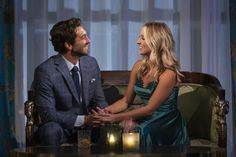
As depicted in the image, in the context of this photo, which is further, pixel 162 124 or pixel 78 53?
pixel 78 53

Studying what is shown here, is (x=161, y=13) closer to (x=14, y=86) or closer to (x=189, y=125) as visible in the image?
(x=189, y=125)

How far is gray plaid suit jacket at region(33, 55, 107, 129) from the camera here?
3127 mm

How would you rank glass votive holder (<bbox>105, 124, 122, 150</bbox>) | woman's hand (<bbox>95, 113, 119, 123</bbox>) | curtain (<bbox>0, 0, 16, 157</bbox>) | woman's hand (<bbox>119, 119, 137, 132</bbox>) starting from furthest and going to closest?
1. curtain (<bbox>0, 0, 16, 157</bbox>)
2. woman's hand (<bbox>95, 113, 119, 123</bbox>)
3. woman's hand (<bbox>119, 119, 137, 132</bbox>)
4. glass votive holder (<bbox>105, 124, 122, 150</bbox>)

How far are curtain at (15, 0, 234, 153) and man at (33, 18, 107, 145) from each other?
806mm

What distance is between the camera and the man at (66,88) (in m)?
3.11

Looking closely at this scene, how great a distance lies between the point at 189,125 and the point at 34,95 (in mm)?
1097

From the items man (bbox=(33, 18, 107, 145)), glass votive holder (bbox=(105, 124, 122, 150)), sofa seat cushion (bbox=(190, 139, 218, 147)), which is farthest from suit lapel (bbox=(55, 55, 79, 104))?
sofa seat cushion (bbox=(190, 139, 218, 147))

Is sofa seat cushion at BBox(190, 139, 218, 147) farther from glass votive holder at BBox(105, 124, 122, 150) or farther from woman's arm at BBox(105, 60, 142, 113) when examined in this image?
glass votive holder at BBox(105, 124, 122, 150)

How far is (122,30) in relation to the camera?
4.16 meters

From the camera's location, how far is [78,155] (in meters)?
2.32

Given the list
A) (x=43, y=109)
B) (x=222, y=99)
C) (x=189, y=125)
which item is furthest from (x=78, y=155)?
(x=189, y=125)

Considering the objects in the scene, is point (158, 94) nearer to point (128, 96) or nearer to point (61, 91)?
point (128, 96)

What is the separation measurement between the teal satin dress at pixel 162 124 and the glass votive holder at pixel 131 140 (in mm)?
495

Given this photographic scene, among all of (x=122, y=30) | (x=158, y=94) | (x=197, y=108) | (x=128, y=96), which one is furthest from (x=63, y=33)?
(x=197, y=108)
